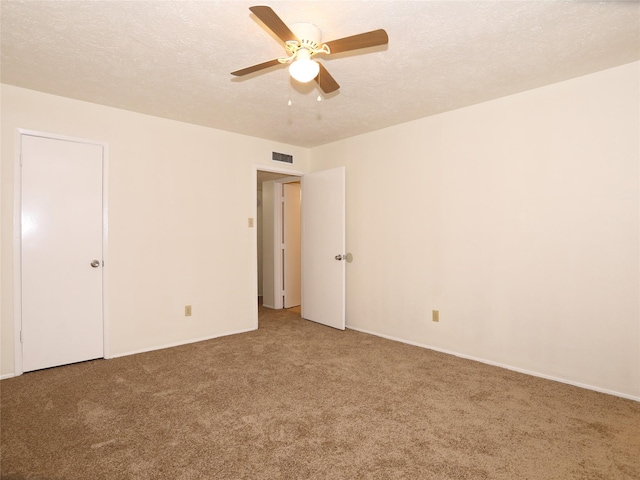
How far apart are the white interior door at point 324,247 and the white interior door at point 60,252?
2.54 meters

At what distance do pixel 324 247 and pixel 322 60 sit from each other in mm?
2620

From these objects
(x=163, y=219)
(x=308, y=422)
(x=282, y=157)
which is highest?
(x=282, y=157)

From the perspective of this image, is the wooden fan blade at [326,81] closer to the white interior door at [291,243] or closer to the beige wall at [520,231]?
the beige wall at [520,231]

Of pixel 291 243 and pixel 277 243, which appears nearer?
pixel 277 243

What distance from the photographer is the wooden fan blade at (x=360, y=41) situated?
175 cm

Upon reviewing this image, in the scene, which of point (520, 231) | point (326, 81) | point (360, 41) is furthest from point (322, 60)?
point (520, 231)

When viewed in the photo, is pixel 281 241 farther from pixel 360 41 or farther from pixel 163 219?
pixel 360 41

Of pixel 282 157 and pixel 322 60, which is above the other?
pixel 322 60

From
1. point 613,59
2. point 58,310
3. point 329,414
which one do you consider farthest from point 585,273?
point 58,310

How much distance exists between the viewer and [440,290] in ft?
12.2

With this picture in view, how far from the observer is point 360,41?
6.01 ft

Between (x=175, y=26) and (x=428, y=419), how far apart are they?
9.72 feet

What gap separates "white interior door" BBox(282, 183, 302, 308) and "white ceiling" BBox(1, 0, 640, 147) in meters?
2.46

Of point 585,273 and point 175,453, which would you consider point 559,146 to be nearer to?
point 585,273
